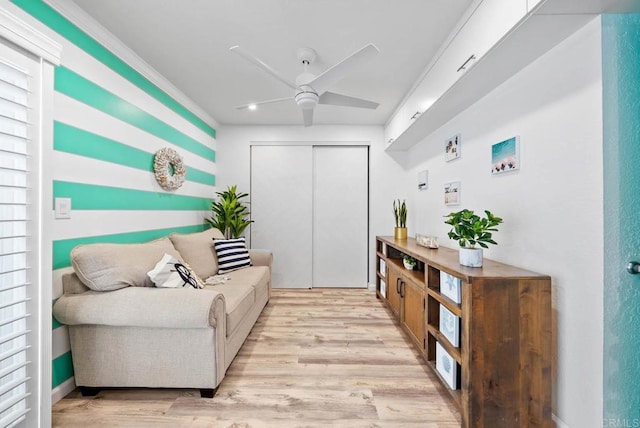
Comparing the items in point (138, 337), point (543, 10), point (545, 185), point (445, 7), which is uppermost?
point (445, 7)

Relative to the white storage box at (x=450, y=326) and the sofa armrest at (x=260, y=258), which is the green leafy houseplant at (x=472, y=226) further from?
the sofa armrest at (x=260, y=258)

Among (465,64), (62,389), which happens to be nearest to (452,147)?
(465,64)

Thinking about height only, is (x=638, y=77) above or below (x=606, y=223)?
above

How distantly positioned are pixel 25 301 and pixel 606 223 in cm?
267

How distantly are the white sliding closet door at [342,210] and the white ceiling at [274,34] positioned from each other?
136 centimetres

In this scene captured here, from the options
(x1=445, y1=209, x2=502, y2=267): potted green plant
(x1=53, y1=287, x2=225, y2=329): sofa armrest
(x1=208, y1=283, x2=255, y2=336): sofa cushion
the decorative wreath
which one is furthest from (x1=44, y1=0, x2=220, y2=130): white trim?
(x1=445, y1=209, x2=502, y2=267): potted green plant

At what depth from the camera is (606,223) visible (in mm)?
1275

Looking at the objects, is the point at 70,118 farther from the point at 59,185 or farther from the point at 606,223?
the point at 606,223

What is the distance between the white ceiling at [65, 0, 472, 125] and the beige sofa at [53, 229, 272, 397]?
155 centimetres

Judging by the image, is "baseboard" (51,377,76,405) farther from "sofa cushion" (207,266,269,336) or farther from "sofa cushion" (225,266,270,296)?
"sofa cushion" (225,266,270,296)

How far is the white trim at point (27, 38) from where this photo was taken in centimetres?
125

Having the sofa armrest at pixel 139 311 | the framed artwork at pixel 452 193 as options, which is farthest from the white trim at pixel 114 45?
the framed artwork at pixel 452 193

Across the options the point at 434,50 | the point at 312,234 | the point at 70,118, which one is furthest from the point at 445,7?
the point at 312,234

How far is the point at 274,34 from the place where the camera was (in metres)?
2.12
